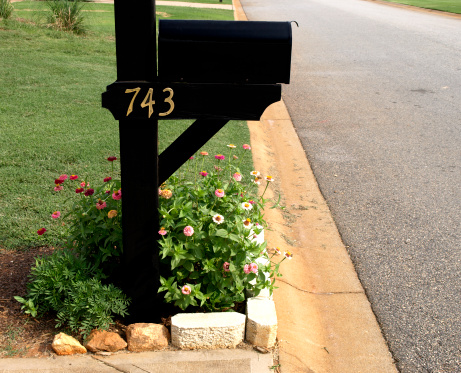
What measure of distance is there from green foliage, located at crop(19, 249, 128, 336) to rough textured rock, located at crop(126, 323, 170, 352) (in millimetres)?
122

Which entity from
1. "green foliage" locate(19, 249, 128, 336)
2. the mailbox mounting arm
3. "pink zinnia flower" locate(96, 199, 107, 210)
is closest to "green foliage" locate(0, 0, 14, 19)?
"pink zinnia flower" locate(96, 199, 107, 210)

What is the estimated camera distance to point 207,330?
3.07m

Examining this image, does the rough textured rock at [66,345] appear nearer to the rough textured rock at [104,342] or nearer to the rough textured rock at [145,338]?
the rough textured rock at [104,342]

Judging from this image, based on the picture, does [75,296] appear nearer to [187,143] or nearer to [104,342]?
[104,342]

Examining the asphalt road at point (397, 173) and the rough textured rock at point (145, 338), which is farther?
the asphalt road at point (397, 173)

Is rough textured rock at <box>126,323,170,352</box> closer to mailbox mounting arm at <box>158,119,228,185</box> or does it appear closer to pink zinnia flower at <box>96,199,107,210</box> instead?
pink zinnia flower at <box>96,199,107,210</box>

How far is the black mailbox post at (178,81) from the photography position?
2.80 m

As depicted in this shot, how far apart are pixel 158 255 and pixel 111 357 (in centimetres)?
59

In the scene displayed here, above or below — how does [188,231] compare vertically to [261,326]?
above

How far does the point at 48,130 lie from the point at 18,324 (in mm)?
3899

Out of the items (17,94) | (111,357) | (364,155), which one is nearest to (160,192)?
(111,357)

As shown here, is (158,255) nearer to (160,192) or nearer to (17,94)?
(160,192)

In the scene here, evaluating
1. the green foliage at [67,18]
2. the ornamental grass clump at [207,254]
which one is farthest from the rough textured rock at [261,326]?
the green foliage at [67,18]

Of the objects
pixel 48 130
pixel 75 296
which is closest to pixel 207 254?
pixel 75 296
